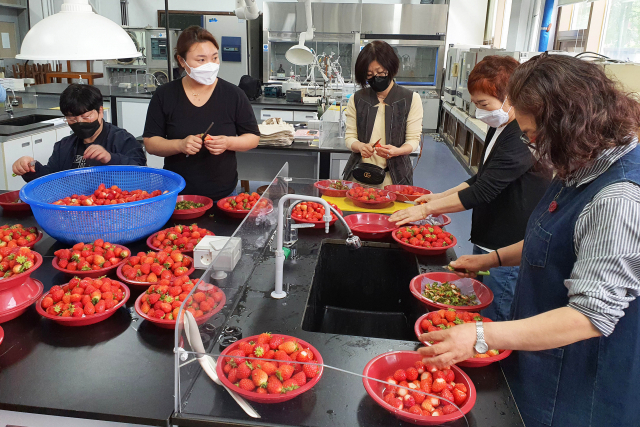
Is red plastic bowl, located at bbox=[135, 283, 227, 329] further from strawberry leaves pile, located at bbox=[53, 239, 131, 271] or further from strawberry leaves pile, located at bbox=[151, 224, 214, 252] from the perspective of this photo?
strawberry leaves pile, located at bbox=[151, 224, 214, 252]

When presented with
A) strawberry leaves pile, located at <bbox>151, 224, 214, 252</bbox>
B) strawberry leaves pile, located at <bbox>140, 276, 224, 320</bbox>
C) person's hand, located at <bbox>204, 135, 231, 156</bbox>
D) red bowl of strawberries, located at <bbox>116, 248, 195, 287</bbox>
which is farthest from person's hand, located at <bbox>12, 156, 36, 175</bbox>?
strawberry leaves pile, located at <bbox>140, 276, 224, 320</bbox>

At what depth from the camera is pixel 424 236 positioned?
2.20m

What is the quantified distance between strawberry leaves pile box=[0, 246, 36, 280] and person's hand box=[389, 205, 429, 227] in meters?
1.51

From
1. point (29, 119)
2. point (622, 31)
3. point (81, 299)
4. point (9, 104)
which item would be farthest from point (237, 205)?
point (622, 31)

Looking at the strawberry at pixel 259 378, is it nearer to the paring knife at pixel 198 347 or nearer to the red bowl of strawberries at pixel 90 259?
the paring knife at pixel 198 347

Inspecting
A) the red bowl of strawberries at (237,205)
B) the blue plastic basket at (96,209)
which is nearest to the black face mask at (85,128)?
the blue plastic basket at (96,209)

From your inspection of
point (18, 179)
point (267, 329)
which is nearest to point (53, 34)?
point (267, 329)

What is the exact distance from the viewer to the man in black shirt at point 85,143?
8.36 feet

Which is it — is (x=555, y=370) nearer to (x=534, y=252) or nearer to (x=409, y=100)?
(x=534, y=252)

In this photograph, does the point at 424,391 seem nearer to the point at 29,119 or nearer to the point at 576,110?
the point at 576,110

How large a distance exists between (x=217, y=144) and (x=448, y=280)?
136 cm

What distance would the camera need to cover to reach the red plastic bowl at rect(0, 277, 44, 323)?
143 centimetres

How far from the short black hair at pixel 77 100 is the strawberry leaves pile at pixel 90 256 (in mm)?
1065

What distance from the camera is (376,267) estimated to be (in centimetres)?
232
